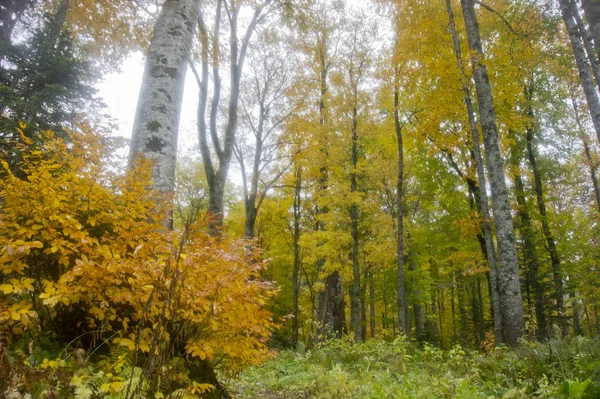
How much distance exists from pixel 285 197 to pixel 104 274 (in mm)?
15800

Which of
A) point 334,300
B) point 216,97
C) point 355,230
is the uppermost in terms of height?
point 216,97

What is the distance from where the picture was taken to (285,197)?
18.0 metres

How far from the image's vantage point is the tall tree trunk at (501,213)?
634cm

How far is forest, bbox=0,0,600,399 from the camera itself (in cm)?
233

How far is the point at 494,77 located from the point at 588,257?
7974 millimetres

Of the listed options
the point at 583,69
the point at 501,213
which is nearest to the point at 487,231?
the point at 501,213

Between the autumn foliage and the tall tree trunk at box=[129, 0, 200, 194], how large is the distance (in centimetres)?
88

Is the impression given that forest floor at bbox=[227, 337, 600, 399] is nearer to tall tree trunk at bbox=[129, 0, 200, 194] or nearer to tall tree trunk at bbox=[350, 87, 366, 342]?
tall tree trunk at bbox=[129, 0, 200, 194]

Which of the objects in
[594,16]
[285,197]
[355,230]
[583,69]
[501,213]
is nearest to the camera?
[594,16]

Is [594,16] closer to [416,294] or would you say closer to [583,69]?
[583,69]

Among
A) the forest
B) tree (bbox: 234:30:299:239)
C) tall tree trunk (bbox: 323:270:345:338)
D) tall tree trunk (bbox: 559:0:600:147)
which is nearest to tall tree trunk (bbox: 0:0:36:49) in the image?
the forest

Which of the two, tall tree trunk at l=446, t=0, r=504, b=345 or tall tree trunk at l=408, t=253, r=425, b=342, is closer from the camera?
tall tree trunk at l=446, t=0, r=504, b=345

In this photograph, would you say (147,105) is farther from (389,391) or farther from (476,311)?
(476,311)

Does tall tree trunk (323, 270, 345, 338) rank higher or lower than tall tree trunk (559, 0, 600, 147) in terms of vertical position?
lower
